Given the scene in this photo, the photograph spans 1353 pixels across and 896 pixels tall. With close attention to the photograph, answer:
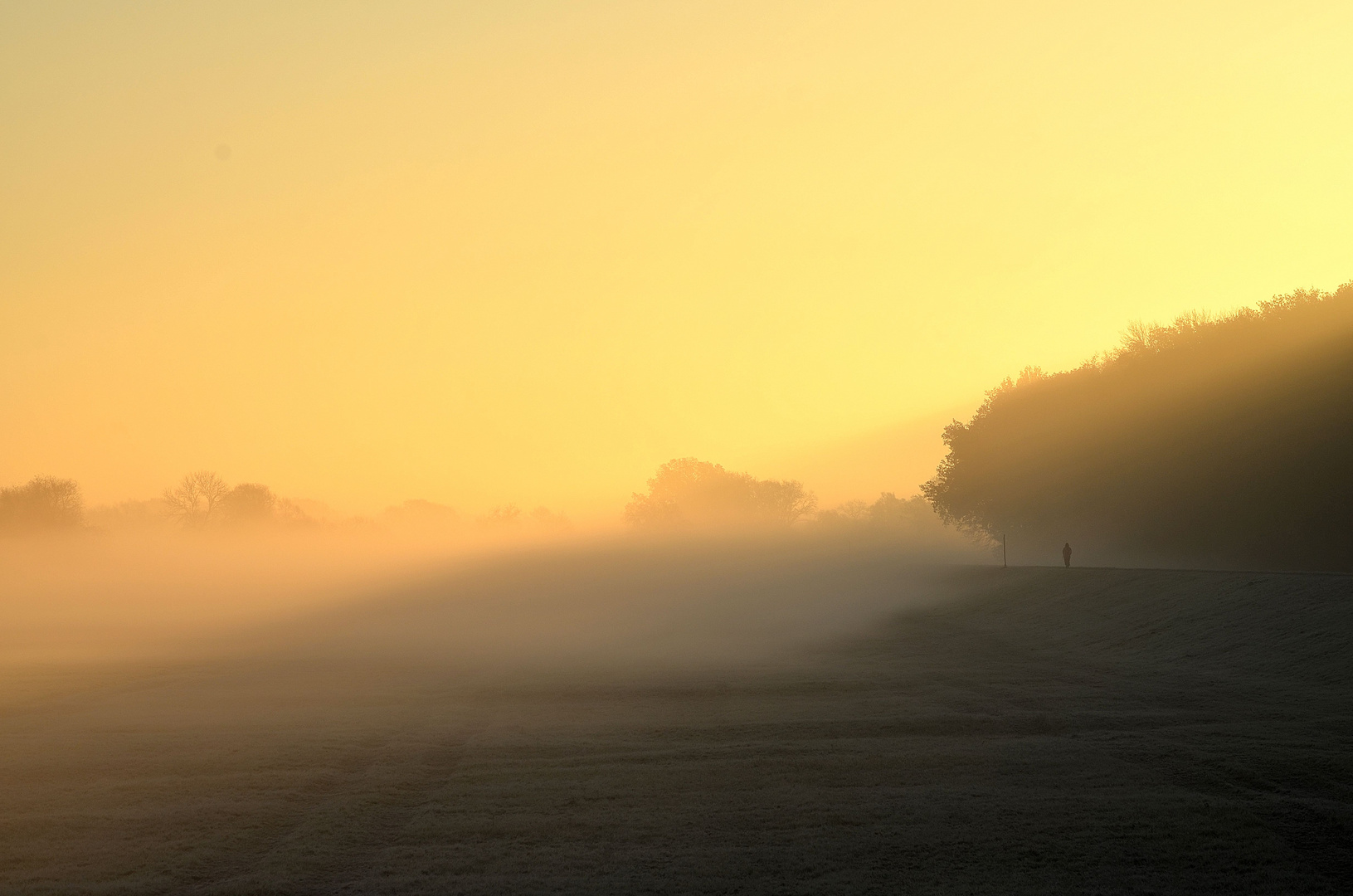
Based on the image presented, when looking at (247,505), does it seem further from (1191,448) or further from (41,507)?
(1191,448)

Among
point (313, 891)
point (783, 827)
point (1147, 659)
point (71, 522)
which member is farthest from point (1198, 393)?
point (71, 522)

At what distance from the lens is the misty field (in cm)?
1083

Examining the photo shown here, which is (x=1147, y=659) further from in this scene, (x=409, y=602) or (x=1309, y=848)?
(x=409, y=602)

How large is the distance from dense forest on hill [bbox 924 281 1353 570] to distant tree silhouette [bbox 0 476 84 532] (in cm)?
10222

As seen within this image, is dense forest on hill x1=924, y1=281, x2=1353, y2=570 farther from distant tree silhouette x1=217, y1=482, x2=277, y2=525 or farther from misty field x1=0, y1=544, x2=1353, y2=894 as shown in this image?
distant tree silhouette x1=217, y1=482, x2=277, y2=525

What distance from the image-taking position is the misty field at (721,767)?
35.5 ft

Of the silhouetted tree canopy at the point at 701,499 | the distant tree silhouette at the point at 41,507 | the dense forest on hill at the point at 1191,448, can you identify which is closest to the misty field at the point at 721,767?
the dense forest on hill at the point at 1191,448

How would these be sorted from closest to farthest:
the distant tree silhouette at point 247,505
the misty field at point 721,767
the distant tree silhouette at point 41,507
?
the misty field at point 721,767 < the distant tree silhouette at point 41,507 < the distant tree silhouette at point 247,505

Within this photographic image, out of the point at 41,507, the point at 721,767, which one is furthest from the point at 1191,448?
the point at 41,507

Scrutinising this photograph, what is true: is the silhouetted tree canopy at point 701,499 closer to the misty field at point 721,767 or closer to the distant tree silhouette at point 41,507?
the distant tree silhouette at point 41,507

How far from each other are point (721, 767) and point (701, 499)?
16761 cm

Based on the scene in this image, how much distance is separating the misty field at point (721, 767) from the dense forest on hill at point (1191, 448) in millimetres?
25703

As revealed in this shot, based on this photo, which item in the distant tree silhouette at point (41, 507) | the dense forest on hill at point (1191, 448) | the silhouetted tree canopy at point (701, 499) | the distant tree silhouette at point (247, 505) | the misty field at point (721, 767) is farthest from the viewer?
the silhouetted tree canopy at point (701, 499)

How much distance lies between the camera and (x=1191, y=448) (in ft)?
202
